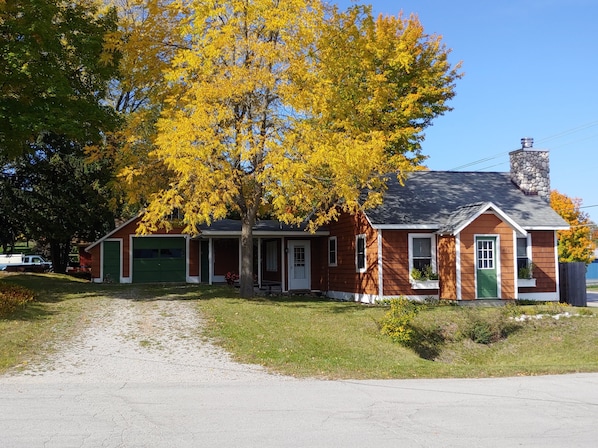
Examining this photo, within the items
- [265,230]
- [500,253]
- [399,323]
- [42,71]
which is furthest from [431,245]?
[42,71]

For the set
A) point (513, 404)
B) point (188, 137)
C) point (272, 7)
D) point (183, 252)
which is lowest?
point (513, 404)

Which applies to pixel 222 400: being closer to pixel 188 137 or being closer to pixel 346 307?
pixel 188 137

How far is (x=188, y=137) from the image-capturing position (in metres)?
17.2

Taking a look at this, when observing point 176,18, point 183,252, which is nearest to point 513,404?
point 176,18

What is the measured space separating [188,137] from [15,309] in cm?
687

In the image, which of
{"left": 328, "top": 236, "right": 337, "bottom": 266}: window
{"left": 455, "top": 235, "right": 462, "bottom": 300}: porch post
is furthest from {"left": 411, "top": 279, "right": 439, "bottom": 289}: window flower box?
{"left": 328, "top": 236, "right": 337, "bottom": 266}: window

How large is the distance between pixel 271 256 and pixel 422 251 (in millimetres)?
9390

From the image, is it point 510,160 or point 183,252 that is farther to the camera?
point 183,252

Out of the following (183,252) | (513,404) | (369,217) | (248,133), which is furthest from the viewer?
(183,252)

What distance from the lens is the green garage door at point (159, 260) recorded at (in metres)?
32.3

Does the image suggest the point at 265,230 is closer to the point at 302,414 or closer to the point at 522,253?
the point at 522,253

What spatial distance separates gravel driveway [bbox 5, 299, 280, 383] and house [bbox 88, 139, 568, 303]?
8.03 metres

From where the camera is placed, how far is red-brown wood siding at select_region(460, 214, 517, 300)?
2141 centimetres

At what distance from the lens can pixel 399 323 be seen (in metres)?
15.8
